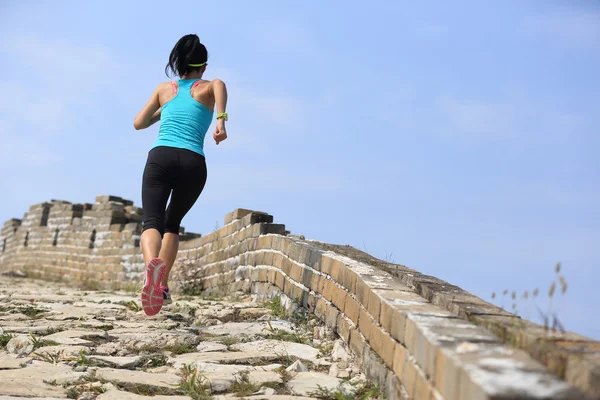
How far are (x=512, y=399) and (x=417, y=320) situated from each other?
0.94 metres

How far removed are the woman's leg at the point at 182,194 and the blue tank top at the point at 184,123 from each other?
0.08 metres

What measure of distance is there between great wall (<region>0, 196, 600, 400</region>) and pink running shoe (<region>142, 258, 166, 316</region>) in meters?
1.08

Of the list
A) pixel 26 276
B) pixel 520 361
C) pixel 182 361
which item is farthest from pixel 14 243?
pixel 520 361

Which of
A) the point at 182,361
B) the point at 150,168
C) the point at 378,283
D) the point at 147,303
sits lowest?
the point at 182,361

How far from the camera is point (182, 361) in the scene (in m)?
3.67

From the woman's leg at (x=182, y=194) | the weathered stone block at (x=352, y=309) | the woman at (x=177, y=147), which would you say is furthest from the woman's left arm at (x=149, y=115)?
the weathered stone block at (x=352, y=309)

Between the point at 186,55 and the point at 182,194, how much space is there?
0.96 metres

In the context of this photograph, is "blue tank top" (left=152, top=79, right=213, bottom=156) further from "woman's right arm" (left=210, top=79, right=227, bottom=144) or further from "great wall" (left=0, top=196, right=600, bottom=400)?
"great wall" (left=0, top=196, right=600, bottom=400)

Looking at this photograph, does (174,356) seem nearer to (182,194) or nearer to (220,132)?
(182,194)

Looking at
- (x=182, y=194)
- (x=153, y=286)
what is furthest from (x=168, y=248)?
(x=153, y=286)

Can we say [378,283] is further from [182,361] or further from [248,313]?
[248,313]

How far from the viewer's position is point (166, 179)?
457 centimetres

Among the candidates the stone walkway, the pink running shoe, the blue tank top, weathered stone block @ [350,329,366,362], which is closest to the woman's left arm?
the blue tank top

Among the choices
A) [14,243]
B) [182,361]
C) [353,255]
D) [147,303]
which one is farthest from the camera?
[14,243]
